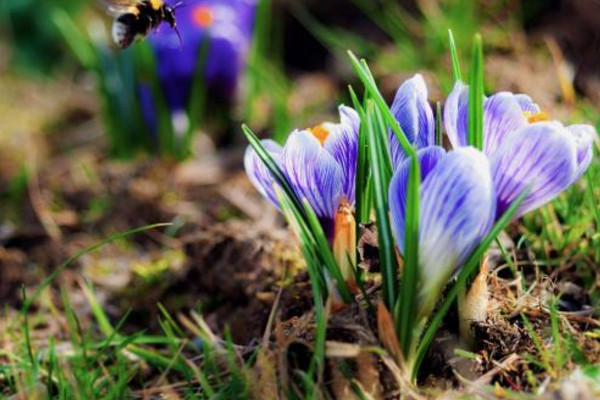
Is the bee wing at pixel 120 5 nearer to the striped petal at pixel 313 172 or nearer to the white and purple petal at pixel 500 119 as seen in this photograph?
the striped petal at pixel 313 172

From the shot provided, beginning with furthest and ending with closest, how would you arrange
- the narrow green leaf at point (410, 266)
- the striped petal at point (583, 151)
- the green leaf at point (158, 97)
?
the green leaf at point (158, 97) → the striped petal at point (583, 151) → the narrow green leaf at point (410, 266)

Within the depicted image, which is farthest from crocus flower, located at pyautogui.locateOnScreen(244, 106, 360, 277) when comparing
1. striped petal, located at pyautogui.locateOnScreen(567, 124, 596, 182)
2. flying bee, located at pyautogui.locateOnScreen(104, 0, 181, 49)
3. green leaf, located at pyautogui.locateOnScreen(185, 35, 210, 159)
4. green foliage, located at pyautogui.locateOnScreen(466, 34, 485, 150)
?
green leaf, located at pyautogui.locateOnScreen(185, 35, 210, 159)

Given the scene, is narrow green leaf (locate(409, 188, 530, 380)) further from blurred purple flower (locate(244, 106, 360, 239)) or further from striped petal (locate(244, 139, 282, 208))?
striped petal (locate(244, 139, 282, 208))

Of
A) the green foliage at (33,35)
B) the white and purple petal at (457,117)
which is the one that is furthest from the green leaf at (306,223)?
the green foliage at (33,35)

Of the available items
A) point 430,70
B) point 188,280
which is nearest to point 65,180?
point 188,280

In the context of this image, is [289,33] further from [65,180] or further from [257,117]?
[65,180]

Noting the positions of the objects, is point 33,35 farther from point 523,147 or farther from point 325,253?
point 523,147

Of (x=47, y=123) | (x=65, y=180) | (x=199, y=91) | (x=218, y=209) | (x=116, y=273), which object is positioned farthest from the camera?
(x=47, y=123)
